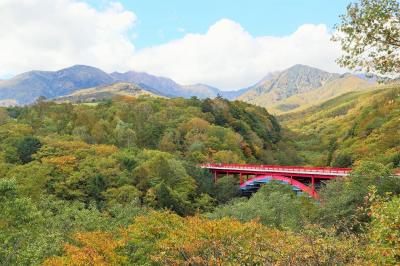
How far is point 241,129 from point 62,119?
5102cm

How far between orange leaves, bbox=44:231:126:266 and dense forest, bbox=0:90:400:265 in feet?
0.38

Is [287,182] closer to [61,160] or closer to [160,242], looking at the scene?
[61,160]

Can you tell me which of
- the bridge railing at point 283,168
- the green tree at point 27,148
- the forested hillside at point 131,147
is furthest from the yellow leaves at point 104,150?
the bridge railing at point 283,168

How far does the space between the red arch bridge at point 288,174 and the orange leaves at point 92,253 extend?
33.5m

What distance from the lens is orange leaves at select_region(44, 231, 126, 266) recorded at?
25375 mm

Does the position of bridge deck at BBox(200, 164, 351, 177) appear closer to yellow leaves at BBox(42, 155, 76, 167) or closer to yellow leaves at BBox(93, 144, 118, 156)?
yellow leaves at BBox(93, 144, 118, 156)

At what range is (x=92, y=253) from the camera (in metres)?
26.7

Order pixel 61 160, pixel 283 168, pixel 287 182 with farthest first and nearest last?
pixel 61 160, pixel 283 168, pixel 287 182

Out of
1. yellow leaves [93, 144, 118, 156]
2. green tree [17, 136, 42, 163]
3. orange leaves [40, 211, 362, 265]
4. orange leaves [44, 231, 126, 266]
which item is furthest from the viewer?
yellow leaves [93, 144, 118, 156]

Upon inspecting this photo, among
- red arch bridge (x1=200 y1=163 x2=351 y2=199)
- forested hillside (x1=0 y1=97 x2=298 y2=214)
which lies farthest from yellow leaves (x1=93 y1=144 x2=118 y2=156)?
red arch bridge (x1=200 y1=163 x2=351 y2=199)

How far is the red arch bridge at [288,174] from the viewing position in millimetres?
59812

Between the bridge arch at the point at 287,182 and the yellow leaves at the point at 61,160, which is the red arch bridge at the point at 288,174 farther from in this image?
the yellow leaves at the point at 61,160

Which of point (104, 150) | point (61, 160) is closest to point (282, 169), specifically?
point (104, 150)

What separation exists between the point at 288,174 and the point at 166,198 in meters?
20.0
